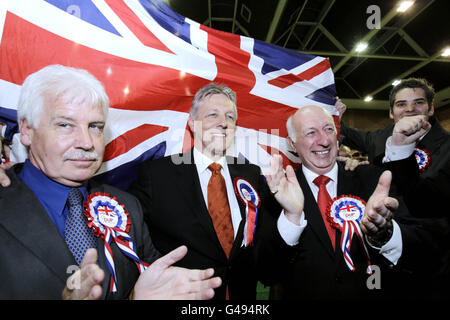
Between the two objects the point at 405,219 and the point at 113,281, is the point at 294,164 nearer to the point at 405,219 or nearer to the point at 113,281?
the point at 405,219

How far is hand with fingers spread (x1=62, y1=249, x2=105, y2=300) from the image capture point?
870mm

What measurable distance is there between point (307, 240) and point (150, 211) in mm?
992

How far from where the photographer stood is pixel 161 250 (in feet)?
5.24

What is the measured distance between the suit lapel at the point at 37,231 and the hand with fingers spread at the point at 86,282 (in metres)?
0.15

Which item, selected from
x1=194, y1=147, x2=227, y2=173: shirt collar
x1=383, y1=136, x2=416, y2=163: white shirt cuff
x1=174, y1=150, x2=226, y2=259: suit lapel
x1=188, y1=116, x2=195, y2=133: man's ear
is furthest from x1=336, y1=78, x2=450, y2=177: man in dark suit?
x1=188, y1=116, x2=195, y2=133: man's ear

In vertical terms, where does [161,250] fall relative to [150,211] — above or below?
below

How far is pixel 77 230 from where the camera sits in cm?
117

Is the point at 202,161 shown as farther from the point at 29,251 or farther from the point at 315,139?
the point at 29,251

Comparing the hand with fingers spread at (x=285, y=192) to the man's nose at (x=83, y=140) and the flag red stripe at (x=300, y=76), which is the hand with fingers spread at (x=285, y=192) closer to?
the man's nose at (x=83, y=140)

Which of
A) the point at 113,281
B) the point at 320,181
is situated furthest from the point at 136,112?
the point at 320,181

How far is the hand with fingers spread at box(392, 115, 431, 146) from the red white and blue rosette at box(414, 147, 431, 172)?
21.5 inches

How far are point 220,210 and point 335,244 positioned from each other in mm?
733

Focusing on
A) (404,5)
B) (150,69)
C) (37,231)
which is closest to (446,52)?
(404,5)

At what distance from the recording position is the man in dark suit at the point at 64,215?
1.00 m
